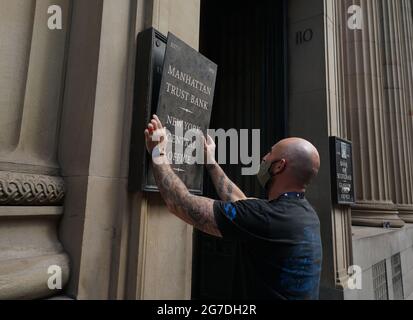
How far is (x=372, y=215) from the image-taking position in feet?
27.8

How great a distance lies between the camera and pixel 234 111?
20.6 feet

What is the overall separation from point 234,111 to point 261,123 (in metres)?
0.71

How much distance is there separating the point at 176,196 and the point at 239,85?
15.0ft

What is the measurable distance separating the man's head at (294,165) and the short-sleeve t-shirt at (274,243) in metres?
0.18

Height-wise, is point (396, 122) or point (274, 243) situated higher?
point (396, 122)

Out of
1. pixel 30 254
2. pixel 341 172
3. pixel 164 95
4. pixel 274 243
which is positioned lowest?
pixel 30 254

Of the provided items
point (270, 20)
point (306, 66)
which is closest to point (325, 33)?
point (306, 66)

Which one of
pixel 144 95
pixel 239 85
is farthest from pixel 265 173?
pixel 239 85

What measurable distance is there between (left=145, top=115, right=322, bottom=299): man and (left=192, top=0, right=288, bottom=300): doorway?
3.32m

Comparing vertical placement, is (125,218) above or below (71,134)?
below

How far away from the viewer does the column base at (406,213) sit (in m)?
10.4

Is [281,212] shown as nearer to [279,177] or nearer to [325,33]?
[279,177]

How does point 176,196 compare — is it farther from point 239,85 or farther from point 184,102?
point 239,85

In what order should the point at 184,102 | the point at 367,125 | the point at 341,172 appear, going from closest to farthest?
the point at 184,102 → the point at 341,172 → the point at 367,125
